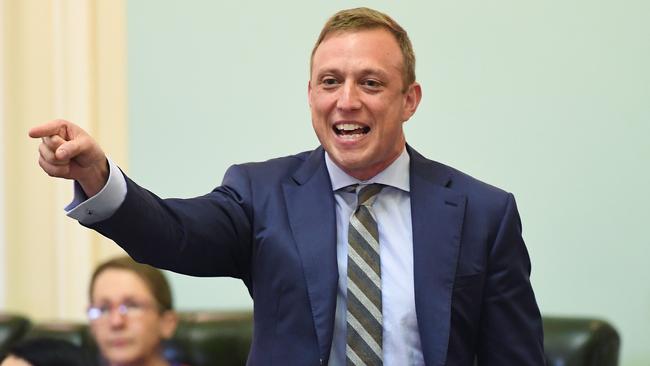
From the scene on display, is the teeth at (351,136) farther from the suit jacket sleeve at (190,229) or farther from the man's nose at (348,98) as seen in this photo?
the suit jacket sleeve at (190,229)

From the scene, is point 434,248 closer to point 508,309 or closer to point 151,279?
point 508,309

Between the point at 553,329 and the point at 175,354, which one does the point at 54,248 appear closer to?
the point at 175,354

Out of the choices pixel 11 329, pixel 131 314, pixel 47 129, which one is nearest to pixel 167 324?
pixel 131 314

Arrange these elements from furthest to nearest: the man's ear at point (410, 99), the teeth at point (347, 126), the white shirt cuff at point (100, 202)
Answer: the man's ear at point (410, 99), the teeth at point (347, 126), the white shirt cuff at point (100, 202)

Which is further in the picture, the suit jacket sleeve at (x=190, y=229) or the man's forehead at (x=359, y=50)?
the man's forehead at (x=359, y=50)

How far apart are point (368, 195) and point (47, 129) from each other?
749 mm

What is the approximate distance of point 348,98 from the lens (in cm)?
220

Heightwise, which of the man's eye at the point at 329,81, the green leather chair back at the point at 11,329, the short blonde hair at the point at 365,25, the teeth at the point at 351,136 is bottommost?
the green leather chair back at the point at 11,329

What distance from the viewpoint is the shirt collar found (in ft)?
7.57

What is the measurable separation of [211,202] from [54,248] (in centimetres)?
261

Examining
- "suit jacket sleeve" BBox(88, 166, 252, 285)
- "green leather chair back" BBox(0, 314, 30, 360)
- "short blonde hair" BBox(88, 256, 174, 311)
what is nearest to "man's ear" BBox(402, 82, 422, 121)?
"suit jacket sleeve" BBox(88, 166, 252, 285)

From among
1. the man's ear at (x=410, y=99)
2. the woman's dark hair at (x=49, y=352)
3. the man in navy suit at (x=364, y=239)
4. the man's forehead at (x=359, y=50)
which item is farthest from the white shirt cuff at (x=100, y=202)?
the woman's dark hair at (x=49, y=352)

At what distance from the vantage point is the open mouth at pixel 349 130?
2229 mm

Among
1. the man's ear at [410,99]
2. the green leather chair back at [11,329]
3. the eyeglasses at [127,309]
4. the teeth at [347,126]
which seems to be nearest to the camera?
the teeth at [347,126]
